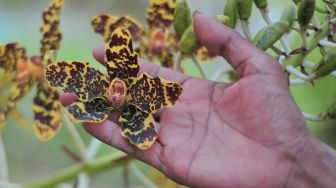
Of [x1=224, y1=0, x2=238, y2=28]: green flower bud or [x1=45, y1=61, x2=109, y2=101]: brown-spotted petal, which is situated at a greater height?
[x1=224, y1=0, x2=238, y2=28]: green flower bud

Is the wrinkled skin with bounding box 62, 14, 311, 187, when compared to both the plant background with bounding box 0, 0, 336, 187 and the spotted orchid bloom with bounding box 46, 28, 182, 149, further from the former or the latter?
the plant background with bounding box 0, 0, 336, 187

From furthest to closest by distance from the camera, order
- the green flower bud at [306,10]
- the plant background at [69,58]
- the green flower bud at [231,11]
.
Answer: the plant background at [69,58]
the green flower bud at [231,11]
the green flower bud at [306,10]

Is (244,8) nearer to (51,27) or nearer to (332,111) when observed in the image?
(332,111)

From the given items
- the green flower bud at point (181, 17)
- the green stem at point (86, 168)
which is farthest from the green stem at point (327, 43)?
the green stem at point (86, 168)

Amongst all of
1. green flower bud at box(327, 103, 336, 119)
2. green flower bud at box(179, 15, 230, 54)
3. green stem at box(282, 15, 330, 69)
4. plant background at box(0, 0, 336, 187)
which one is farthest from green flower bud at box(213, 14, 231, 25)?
plant background at box(0, 0, 336, 187)

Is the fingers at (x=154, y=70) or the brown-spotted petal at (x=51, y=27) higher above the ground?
the brown-spotted petal at (x=51, y=27)

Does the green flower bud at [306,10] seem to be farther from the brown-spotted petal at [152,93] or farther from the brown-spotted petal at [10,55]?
the brown-spotted petal at [10,55]
